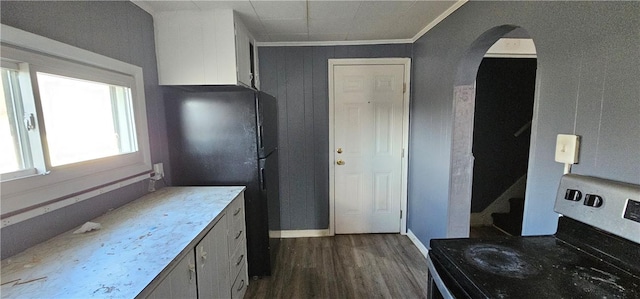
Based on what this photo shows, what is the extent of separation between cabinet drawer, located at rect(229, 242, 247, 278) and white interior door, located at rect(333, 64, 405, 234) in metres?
1.31

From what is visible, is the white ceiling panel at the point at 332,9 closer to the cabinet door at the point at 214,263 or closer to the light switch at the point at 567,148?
the light switch at the point at 567,148

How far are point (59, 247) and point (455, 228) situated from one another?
2.50 meters

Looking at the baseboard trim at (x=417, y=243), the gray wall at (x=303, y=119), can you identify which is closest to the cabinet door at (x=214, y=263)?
the gray wall at (x=303, y=119)

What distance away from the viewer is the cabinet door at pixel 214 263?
129cm

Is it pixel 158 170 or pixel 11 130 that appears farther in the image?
pixel 158 170

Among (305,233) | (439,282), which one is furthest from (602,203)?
(305,233)

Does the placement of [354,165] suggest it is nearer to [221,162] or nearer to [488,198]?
[221,162]

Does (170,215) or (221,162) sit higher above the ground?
(221,162)

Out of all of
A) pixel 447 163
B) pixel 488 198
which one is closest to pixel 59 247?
pixel 447 163

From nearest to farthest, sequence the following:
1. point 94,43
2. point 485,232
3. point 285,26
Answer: point 94,43 → point 285,26 → point 485,232

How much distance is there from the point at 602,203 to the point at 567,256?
0.22m

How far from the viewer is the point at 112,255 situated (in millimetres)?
1027

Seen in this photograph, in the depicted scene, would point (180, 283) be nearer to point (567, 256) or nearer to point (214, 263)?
point (214, 263)

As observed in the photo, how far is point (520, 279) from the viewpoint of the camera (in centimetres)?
83
